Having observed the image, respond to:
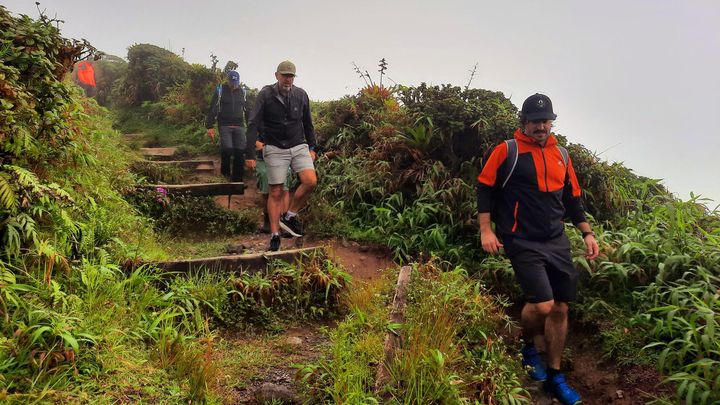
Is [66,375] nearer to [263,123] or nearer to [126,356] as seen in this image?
[126,356]

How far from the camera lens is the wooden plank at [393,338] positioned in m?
3.26

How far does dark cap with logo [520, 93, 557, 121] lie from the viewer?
3.91 metres

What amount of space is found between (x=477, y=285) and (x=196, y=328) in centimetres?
269

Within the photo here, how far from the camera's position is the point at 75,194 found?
4234mm

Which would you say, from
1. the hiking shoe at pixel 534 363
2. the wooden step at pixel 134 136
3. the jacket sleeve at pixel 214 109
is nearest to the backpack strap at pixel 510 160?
the hiking shoe at pixel 534 363

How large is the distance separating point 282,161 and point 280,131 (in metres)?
0.39

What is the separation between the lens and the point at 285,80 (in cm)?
594

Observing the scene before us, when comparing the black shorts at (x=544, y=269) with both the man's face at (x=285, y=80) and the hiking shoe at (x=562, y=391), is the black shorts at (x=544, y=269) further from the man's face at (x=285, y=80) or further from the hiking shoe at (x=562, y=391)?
the man's face at (x=285, y=80)

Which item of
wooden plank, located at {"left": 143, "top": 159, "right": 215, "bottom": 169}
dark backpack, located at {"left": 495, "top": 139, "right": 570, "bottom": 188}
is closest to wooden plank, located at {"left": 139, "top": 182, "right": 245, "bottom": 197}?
wooden plank, located at {"left": 143, "top": 159, "right": 215, "bottom": 169}

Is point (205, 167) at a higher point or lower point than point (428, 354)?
higher

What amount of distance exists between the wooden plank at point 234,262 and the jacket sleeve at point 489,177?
2159mm

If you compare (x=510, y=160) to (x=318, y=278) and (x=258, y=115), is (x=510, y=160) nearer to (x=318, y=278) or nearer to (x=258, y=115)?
(x=318, y=278)

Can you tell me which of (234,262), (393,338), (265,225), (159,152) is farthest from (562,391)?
(159,152)

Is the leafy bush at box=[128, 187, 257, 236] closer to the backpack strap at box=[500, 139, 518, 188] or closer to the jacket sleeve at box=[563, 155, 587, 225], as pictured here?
the backpack strap at box=[500, 139, 518, 188]
